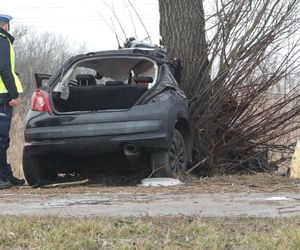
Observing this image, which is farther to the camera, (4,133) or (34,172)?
(4,133)

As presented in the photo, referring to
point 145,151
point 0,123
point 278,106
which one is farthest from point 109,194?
point 278,106

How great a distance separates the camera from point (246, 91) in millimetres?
9750

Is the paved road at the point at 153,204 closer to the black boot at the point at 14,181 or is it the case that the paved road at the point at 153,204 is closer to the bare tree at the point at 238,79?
the black boot at the point at 14,181

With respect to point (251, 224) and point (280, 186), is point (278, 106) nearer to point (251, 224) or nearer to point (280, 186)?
point (280, 186)

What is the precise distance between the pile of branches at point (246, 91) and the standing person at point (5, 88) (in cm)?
288

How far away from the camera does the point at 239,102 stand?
9.70 metres

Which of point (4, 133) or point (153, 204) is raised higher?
point (4, 133)

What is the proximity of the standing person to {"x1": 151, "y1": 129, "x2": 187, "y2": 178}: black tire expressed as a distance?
80.3 inches

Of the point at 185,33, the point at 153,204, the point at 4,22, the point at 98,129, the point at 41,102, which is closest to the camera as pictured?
the point at 153,204

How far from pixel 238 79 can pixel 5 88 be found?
3689 millimetres

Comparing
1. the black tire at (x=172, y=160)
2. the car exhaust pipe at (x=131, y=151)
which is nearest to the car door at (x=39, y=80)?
the car exhaust pipe at (x=131, y=151)

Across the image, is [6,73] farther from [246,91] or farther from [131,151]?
[246,91]

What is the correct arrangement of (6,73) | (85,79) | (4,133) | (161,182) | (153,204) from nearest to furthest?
1. (153,204)
2. (161,182)
3. (6,73)
4. (4,133)
5. (85,79)

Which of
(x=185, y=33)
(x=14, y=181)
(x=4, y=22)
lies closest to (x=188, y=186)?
(x=14, y=181)
